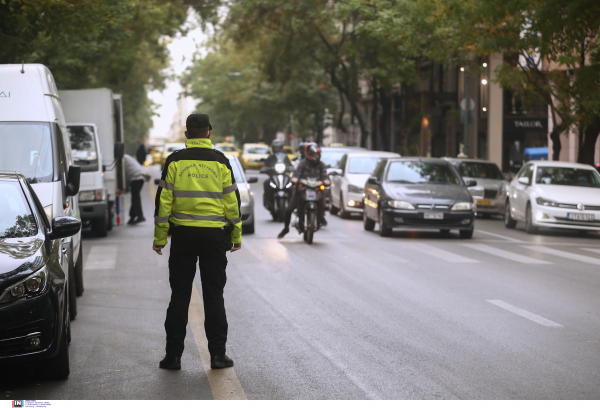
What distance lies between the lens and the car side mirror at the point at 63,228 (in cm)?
656

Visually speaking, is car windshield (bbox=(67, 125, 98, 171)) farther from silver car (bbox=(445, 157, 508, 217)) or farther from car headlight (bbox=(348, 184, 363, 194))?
silver car (bbox=(445, 157, 508, 217))

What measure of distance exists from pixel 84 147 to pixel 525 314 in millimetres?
11168

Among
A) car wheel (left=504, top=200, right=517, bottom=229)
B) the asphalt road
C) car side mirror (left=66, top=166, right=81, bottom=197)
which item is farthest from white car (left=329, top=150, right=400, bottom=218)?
car side mirror (left=66, top=166, right=81, bottom=197)

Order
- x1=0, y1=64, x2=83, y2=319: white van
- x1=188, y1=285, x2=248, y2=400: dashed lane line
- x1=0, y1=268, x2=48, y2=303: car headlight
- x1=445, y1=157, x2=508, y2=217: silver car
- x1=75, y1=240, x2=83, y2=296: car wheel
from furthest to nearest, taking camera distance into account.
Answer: x1=445, y1=157, x2=508, y2=217: silver car
x1=75, y1=240, x2=83, y2=296: car wheel
x1=0, y1=64, x2=83, y2=319: white van
x1=188, y1=285, x2=248, y2=400: dashed lane line
x1=0, y1=268, x2=48, y2=303: car headlight

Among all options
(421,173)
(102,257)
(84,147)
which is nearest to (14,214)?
(102,257)

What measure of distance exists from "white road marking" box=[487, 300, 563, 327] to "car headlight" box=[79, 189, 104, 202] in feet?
31.2

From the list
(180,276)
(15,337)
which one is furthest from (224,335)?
(15,337)

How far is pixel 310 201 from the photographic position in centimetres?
1555

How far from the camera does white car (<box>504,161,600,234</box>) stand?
17688 mm

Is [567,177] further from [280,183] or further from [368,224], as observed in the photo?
[280,183]

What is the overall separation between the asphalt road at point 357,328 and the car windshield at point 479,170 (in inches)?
364

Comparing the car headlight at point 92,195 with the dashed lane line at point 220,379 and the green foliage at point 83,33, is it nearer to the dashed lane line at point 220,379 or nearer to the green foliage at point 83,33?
the green foliage at point 83,33

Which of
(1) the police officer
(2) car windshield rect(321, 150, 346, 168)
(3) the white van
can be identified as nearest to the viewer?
(1) the police officer

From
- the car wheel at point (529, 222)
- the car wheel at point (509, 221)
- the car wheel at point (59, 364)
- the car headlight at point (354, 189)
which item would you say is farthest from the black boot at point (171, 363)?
the car headlight at point (354, 189)
